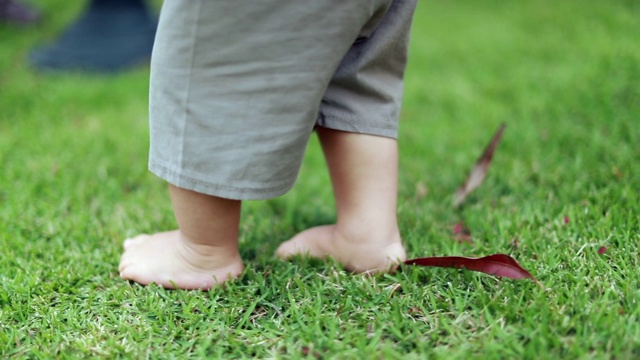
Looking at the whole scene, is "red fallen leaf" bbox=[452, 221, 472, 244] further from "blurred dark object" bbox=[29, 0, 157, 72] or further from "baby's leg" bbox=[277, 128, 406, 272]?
"blurred dark object" bbox=[29, 0, 157, 72]

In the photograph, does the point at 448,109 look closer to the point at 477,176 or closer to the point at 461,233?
the point at 477,176

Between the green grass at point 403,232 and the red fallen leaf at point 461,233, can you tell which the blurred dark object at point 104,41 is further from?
the red fallen leaf at point 461,233

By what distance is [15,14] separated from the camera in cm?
470

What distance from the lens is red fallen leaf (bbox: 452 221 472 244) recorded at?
1.52 metres

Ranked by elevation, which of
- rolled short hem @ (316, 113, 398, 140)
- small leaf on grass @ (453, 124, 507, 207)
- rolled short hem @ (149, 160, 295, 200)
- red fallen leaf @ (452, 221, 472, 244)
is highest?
rolled short hem @ (316, 113, 398, 140)

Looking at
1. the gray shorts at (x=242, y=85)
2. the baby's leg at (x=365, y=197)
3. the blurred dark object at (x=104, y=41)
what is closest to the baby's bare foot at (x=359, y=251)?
the baby's leg at (x=365, y=197)

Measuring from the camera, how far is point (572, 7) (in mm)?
4336

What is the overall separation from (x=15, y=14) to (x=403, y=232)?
4.14 m

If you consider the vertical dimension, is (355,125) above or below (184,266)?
above

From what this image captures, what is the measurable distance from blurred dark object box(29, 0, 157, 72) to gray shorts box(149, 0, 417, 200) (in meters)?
2.67

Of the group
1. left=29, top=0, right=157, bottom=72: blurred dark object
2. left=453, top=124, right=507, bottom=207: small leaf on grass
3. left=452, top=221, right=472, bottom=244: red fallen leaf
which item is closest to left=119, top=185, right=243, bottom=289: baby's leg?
left=452, top=221, right=472, bottom=244: red fallen leaf

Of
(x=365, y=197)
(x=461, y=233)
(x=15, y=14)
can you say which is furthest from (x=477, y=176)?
(x=15, y=14)

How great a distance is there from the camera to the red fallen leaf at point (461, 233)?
152 centimetres

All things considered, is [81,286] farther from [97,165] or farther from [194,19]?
[97,165]
